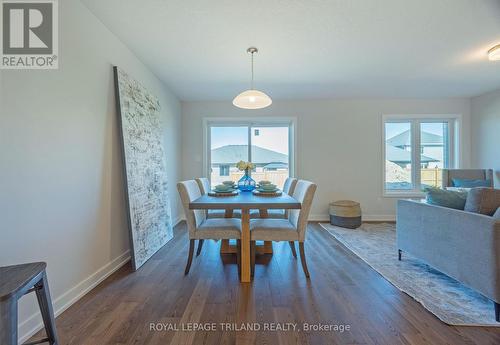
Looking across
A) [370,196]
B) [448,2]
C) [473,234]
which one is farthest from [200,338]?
[370,196]

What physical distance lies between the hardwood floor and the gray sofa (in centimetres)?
33

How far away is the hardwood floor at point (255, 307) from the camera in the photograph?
4.72ft

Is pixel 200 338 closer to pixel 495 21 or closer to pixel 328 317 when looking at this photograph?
pixel 328 317

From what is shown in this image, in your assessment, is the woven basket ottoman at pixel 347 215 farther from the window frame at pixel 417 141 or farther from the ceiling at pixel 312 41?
the ceiling at pixel 312 41

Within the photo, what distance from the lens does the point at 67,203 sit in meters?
1.77

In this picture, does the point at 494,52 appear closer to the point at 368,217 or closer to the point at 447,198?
the point at 447,198

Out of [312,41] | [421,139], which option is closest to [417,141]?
[421,139]

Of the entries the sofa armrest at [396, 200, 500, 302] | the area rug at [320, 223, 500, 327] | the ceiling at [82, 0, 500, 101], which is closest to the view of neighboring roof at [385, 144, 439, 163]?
the ceiling at [82, 0, 500, 101]

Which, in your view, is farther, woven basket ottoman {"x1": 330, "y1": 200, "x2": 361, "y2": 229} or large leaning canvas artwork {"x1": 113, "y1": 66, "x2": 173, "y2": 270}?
woven basket ottoman {"x1": 330, "y1": 200, "x2": 361, "y2": 229}

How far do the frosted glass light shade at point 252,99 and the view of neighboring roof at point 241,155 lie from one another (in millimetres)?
2138

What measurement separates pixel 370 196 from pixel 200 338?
13.9 feet

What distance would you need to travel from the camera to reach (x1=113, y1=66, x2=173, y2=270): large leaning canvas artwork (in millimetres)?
2414

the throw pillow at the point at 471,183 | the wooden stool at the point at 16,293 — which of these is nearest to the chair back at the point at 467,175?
the throw pillow at the point at 471,183
